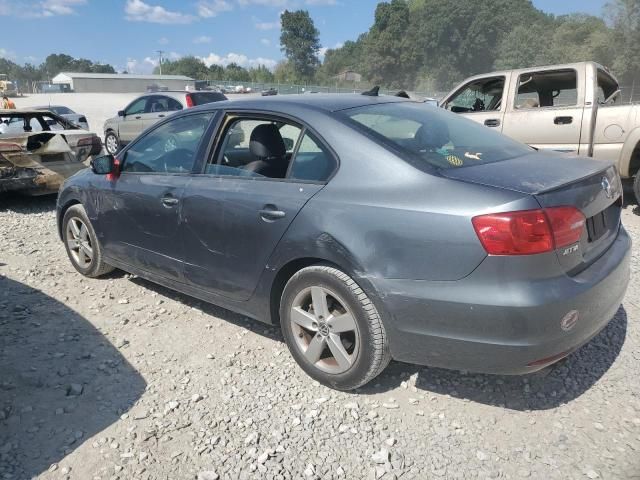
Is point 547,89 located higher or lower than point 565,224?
higher

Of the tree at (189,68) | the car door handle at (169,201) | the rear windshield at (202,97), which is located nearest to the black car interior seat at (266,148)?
the car door handle at (169,201)

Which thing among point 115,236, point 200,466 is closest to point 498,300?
point 200,466

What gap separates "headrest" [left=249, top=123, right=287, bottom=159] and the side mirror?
1422mm

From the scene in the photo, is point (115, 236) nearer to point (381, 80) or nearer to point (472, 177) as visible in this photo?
point (472, 177)

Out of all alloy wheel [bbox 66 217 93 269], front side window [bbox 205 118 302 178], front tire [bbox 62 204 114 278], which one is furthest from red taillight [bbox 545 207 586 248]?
alloy wheel [bbox 66 217 93 269]

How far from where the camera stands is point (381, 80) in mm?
100812

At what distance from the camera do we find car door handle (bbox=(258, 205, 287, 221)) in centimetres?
297

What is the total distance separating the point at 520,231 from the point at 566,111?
17.2ft

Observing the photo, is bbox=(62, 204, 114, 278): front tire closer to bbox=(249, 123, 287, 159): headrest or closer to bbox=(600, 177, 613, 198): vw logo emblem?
bbox=(249, 123, 287, 159): headrest

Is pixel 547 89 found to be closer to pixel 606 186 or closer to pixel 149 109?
pixel 606 186

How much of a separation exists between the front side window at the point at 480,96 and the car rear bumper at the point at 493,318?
552 centimetres

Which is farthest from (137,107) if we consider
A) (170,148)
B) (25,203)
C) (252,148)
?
(252,148)

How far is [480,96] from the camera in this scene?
8070mm

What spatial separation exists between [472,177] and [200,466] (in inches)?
76.0
